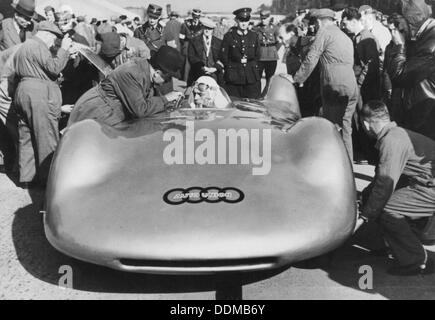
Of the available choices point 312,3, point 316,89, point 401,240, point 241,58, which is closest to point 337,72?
point 316,89

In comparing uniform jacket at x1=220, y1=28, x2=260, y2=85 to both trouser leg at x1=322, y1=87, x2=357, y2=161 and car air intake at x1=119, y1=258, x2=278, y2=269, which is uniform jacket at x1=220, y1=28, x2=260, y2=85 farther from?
car air intake at x1=119, y1=258, x2=278, y2=269

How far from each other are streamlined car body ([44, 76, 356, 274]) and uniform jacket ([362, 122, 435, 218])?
0.23 m

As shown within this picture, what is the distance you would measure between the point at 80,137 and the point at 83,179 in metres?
0.39

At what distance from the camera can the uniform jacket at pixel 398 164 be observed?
128 inches

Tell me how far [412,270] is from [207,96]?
2.24 metres

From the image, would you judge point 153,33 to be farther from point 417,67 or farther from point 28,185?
point 417,67

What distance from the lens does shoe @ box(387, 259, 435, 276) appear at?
128 inches

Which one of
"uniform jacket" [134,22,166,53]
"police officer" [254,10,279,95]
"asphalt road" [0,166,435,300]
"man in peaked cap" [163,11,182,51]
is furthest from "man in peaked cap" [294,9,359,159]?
"man in peaked cap" [163,11,182,51]

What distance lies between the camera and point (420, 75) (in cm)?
444

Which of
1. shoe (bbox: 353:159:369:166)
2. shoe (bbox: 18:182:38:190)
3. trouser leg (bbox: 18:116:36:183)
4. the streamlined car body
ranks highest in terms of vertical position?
the streamlined car body
